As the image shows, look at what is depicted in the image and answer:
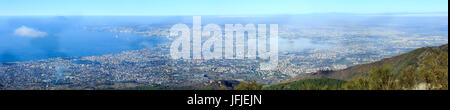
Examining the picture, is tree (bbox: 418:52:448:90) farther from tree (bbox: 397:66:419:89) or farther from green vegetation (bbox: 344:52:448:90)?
tree (bbox: 397:66:419:89)

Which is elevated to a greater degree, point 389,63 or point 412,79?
point 412,79

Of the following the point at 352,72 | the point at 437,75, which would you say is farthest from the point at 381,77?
the point at 352,72

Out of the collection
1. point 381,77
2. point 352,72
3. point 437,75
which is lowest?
point 352,72

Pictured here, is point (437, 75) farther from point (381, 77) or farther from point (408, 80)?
point (381, 77)

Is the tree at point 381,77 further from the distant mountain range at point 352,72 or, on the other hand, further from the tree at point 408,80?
the distant mountain range at point 352,72

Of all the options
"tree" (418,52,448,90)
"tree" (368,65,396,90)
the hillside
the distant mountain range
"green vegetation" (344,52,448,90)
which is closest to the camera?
"tree" (418,52,448,90)

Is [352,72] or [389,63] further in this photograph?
[352,72]

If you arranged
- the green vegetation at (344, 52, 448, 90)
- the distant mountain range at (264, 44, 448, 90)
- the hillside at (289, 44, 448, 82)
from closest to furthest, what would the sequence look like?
the green vegetation at (344, 52, 448, 90) < the distant mountain range at (264, 44, 448, 90) < the hillside at (289, 44, 448, 82)

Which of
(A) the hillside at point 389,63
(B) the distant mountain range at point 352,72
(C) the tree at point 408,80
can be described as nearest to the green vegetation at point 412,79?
(C) the tree at point 408,80

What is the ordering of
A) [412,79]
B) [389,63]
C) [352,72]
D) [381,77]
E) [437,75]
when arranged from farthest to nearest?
[352,72], [389,63], [412,79], [381,77], [437,75]

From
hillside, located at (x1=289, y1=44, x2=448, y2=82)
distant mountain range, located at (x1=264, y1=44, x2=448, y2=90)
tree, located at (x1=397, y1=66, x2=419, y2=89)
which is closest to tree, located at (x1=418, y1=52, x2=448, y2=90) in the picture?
tree, located at (x1=397, y1=66, x2=419, y2=89)
